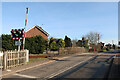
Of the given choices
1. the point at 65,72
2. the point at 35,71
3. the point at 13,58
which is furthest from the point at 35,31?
the point at 65,72

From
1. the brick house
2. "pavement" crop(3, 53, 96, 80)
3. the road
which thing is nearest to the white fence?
"pavement" crop(3, 53, 96, 80)

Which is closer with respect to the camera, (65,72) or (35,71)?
(65,72)

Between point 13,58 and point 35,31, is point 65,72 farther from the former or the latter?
point 35,31

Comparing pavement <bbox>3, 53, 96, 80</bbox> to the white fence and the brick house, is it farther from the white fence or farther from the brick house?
the brick house

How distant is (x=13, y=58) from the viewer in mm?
11641

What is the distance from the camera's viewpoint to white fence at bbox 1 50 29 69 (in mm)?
10656

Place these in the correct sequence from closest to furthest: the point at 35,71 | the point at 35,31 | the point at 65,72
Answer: the point at 65,72, the point at 35,71, the point at 35,31

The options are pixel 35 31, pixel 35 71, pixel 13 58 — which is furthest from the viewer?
pixel 35 31

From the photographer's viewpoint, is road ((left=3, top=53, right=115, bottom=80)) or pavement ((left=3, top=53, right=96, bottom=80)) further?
pavement ((left=3, top=53, right=96, bottom=80))

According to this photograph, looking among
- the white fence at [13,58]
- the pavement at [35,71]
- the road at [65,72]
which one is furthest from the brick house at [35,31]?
the road at [65,72]

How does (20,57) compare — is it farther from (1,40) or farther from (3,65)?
(1,40)

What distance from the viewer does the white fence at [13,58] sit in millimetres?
10656

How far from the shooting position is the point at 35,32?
47.6 m

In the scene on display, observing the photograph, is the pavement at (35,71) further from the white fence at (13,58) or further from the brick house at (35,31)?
the brick house at (35,31)
